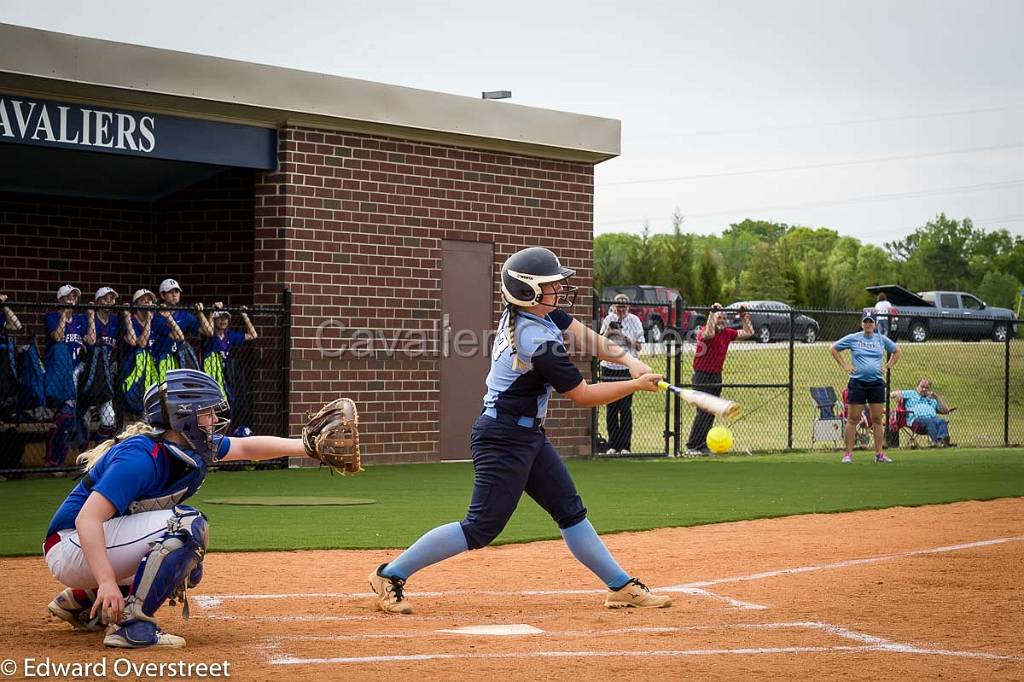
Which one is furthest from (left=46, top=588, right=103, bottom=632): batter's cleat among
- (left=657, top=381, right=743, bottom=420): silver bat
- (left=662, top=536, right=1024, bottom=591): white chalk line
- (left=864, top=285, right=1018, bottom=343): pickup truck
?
(left=864, top=285, right=1018, bottom=343): pickup truck

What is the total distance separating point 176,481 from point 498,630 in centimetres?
183

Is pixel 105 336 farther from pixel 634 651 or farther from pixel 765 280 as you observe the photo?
pixel 765 280

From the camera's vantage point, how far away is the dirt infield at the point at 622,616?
5.91m

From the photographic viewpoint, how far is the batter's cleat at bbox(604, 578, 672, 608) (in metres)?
7.47

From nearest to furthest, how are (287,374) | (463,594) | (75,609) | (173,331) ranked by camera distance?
(75,609) → (463,594) → (173,331) → (287,374)

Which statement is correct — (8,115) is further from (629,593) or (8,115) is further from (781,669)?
(781,669)

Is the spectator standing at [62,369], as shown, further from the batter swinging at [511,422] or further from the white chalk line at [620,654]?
the white chalk line at [620,654]

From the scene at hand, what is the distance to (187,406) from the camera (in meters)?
6.21

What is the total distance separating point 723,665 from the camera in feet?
19.4

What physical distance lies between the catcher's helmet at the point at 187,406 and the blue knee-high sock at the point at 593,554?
2226mm

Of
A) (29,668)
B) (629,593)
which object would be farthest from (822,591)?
(29,668)

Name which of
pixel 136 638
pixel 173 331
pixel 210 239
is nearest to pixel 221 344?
pixel 173 331

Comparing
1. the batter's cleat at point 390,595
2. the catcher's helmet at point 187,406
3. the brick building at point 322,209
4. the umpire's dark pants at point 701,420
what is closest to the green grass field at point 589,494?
the umpire's dark pants at point 701,420

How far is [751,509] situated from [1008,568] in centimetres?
415
